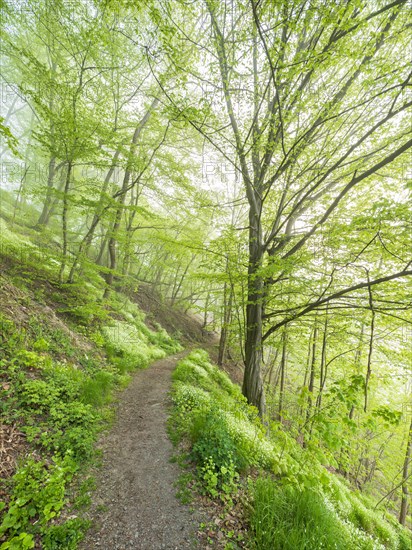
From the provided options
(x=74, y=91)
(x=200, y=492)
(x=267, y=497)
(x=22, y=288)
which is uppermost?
(x=74, y=91)

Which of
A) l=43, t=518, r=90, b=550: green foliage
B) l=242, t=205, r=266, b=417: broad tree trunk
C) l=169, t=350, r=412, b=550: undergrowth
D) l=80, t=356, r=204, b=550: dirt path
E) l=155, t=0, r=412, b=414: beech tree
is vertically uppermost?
l=155, t=0, r=412, b=414: beech tree

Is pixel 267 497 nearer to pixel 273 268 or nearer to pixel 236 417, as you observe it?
pixel 236 417

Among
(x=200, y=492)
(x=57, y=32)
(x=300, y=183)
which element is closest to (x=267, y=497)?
(x=200, y=492)

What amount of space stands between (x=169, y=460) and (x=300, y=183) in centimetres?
682

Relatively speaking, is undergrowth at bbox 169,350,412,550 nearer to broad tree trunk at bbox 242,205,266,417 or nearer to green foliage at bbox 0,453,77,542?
broad tree trunk at bbox 242,205,266,417

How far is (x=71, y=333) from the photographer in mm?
6379

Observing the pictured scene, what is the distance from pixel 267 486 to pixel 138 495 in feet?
5.51

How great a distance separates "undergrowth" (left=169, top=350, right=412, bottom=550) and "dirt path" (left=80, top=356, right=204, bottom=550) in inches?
15.5

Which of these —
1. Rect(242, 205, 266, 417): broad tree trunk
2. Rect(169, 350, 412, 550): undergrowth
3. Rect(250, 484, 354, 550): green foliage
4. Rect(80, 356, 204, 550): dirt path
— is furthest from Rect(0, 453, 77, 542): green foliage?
Rect(242, 205, 266, 417): broad tree trunk

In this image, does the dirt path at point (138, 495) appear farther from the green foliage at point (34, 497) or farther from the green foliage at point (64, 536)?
the green foliage at point (34, 497)

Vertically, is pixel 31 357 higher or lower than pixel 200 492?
higher

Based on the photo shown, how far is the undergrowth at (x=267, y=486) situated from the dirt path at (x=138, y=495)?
39 centimetres

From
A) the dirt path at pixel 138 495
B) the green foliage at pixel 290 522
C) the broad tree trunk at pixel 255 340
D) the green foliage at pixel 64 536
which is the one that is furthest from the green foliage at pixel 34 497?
the broad tree trunk at pixel 255 340

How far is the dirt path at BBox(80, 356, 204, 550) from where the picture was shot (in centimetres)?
242
